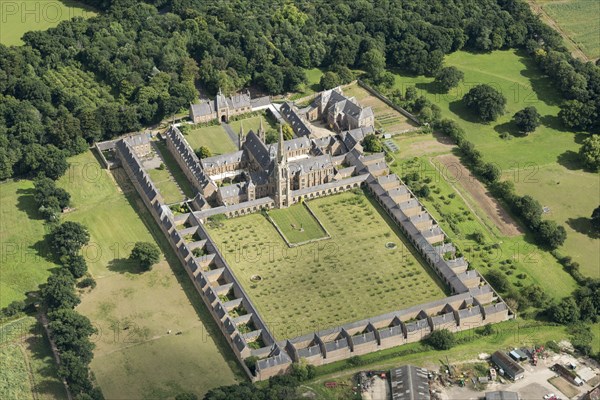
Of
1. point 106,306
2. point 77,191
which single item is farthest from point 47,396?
point 77,191

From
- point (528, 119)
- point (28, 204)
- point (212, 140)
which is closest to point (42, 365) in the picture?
point (28, 204)

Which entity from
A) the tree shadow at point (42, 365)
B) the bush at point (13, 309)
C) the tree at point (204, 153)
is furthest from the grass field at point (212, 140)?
the tree shadow at point (42, 365)

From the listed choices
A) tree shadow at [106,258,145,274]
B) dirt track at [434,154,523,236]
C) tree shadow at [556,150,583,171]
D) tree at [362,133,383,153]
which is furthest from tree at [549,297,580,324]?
tree shadow at [106,258,145,274]

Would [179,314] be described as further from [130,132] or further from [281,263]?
[130,132]

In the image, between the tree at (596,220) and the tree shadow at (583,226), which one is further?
the tree shadow at (583,226)

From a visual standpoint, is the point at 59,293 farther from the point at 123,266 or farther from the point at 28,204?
the point at 28,204

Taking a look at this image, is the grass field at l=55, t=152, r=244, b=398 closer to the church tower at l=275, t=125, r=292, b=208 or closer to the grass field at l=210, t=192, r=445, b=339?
the grass field at l=210, t=192, r=445, b=339

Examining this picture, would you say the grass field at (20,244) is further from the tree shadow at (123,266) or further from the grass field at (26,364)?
the tree shadow at (123,266)
